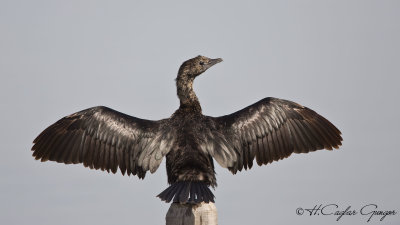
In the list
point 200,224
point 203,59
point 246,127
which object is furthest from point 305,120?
point 200,224

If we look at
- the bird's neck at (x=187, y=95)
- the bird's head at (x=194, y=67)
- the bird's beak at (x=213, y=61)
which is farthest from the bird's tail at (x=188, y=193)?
the bird's beak at (x=213, y=61)

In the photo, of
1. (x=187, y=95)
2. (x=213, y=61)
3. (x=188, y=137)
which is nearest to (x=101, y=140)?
(x=187, y=95)

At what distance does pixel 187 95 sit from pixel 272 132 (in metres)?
1.29

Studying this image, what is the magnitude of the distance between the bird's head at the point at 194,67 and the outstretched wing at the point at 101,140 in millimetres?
832

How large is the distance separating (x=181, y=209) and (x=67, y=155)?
12.0 ft

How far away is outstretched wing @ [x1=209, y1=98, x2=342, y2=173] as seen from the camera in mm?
9008

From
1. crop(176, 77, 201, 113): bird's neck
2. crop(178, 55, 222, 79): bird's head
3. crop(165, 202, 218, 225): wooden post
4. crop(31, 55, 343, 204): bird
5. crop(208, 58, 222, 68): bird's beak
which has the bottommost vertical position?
crop(165, 202, 218, 225): wooden post

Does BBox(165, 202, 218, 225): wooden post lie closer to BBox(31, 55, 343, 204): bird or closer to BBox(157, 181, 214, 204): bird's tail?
BBox(157, 181, 214, 204): bird's tail

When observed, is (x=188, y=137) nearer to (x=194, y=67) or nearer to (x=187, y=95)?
(x=187, y=95)

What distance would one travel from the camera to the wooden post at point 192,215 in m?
6.13

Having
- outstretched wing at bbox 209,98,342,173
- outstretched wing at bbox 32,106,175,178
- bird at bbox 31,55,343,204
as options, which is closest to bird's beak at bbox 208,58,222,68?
bird at bbox 31,55,343,204

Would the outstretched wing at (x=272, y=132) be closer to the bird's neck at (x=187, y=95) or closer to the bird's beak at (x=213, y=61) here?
the bird's neck at (x=187, y=95)

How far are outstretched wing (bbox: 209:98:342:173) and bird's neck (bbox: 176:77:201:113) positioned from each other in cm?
39

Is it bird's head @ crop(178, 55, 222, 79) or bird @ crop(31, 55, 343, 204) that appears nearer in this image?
bird @ crop(31, 55, 343, 204)
